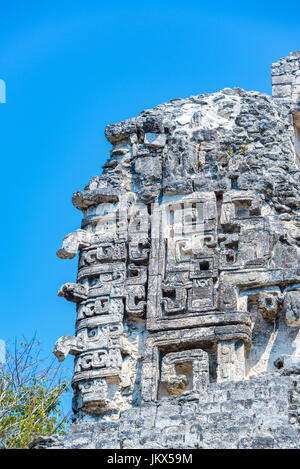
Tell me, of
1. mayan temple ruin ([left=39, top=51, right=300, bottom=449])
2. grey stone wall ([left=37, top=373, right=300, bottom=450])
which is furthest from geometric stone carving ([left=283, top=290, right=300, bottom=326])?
grey stone wall ([left=37, top=373, right=300, bottom=450])

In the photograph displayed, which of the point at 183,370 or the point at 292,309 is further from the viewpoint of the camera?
the point at 183,370

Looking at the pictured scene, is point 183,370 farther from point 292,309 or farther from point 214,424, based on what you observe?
point 214,424

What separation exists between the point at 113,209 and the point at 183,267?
3.93 ft

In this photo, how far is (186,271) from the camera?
31.4ft

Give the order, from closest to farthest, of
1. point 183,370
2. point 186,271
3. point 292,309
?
point 292,309
point 183,370
point 186,271

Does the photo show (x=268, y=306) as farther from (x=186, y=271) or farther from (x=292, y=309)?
(x=186, y=271)

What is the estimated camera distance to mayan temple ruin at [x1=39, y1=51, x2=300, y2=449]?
8.46 metres

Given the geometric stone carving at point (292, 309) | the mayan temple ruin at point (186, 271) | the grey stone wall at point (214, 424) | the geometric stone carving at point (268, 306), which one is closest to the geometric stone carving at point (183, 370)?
the mayan temple ruin at point (186, 271)

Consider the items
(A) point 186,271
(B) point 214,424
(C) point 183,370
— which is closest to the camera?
(B) point 214,424

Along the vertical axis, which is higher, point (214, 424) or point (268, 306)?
point (268, 306)

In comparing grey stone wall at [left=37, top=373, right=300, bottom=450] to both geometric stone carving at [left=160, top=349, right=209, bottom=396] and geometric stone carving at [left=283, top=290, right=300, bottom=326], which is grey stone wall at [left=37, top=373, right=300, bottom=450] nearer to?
geometric stone carving at [left=160, top=349, right=209, bottom=396]

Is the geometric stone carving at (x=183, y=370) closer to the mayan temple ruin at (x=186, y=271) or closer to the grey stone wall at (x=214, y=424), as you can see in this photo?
the mayan temple ruin at (x=186, y=271)

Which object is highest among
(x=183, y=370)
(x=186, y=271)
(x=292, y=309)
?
(x=186, y=271)

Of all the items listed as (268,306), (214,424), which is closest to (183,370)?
(268,306)
